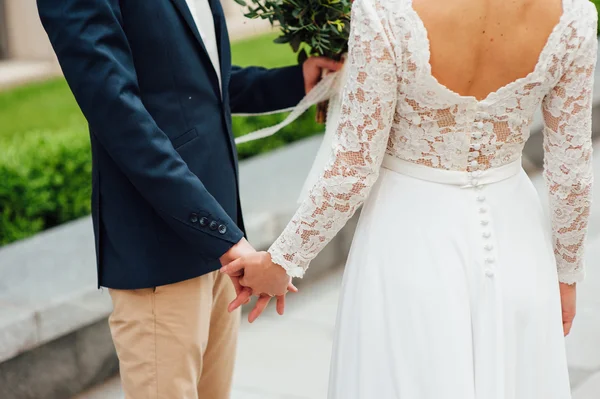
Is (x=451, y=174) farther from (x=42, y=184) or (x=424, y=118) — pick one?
(x=42, y=184)

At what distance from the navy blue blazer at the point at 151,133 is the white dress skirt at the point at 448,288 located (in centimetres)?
40

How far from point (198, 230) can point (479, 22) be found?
83 cm

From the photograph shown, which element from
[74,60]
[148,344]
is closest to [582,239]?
[148,344]

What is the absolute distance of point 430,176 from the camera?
7.30 feet

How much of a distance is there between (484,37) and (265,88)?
106 cm

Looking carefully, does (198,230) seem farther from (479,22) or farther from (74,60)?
(479,22)

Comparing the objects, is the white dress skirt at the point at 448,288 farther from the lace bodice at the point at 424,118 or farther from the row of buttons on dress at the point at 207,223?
the row of buttons on dress at the point at 207,223

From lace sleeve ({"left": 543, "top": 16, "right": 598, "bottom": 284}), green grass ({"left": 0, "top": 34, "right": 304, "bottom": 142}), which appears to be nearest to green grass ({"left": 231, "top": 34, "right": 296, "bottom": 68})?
green grass ({"left": 0, "top": 34, "right": 304, "bottom": 142})

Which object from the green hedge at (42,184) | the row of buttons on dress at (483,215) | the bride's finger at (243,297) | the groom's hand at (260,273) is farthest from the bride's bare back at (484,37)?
the green hedge at (42,184)

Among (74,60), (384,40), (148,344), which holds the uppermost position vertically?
(384,40)

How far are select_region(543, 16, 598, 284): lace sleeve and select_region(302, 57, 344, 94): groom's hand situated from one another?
2.87ft

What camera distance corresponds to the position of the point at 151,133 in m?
2.30

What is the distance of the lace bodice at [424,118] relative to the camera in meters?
2.06

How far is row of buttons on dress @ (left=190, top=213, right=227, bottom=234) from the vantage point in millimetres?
2357
